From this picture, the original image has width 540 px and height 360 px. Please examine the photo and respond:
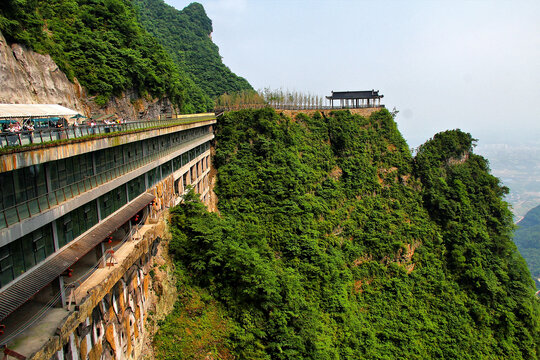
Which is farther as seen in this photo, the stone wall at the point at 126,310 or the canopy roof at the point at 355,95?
the canopy roof at the point at 355,95

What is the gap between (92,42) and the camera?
99.1ft

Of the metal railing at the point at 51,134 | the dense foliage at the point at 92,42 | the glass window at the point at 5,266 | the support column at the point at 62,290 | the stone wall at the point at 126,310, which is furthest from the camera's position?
the dense foliage at the point at 92,42

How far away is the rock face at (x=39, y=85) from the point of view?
20362 mm

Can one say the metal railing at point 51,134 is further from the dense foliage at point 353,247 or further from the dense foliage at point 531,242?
the dense foliage at point 531,242

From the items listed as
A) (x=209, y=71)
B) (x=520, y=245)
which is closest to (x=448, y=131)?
(x=209, y=71)

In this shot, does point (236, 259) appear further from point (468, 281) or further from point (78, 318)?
point (468, 281)

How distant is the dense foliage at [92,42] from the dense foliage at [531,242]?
350 ft

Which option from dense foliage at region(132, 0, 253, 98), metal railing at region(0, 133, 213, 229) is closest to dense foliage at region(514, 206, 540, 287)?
dense foliage at region(132, 0, 253, 98)

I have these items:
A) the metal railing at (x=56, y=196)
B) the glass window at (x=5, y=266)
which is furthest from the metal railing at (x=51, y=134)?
the glass window at (x=5, y=266)

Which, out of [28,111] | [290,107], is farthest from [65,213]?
[290,107]

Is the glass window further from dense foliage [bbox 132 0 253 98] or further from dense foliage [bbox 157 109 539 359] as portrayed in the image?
dense foliage [bbox 132 0 253 98]

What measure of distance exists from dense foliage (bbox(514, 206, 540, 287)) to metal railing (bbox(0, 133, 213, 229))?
114m

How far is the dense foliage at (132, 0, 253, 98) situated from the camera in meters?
76.1

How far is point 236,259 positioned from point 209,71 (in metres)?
65.6
